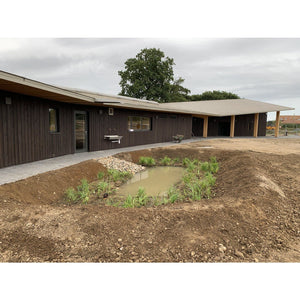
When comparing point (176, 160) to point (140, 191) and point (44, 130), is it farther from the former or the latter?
point (44, 130)

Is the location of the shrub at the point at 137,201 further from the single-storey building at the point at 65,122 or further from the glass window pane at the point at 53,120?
the glass window pane at the point at 53,120

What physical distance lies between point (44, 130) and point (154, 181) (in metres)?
4.14

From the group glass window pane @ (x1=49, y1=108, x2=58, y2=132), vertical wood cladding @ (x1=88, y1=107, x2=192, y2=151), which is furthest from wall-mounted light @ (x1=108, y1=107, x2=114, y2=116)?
glass window pane @ (x1=49, y1=108, x2=58, y2=132)

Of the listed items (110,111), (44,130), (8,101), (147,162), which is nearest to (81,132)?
(110,111)

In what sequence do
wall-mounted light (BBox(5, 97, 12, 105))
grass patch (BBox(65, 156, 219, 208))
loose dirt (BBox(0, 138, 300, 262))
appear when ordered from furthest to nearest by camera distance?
wall-mounted light (BBox(5, 97, 12, 105)) → grass patch (BBox(65, 156, 219, 208)) → loose dirt (BBox(0, 138, 300, 262))

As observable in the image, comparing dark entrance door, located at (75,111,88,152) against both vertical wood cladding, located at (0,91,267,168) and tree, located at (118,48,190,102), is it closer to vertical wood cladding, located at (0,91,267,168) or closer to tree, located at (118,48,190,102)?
vertical wood cladding, located at (0,91,267,168)

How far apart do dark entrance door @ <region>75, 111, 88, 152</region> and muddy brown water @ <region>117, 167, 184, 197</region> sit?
3248 mm

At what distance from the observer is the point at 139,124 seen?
1225 centimetres

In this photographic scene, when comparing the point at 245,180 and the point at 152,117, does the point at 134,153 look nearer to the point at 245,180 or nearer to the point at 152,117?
the point at 152,117

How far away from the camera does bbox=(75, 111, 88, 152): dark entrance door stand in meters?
8.94

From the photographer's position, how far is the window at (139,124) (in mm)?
11625

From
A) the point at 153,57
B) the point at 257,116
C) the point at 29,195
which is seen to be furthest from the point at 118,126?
the point at 153,57

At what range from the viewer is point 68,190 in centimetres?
512

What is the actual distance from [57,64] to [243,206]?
1461 centimetres
